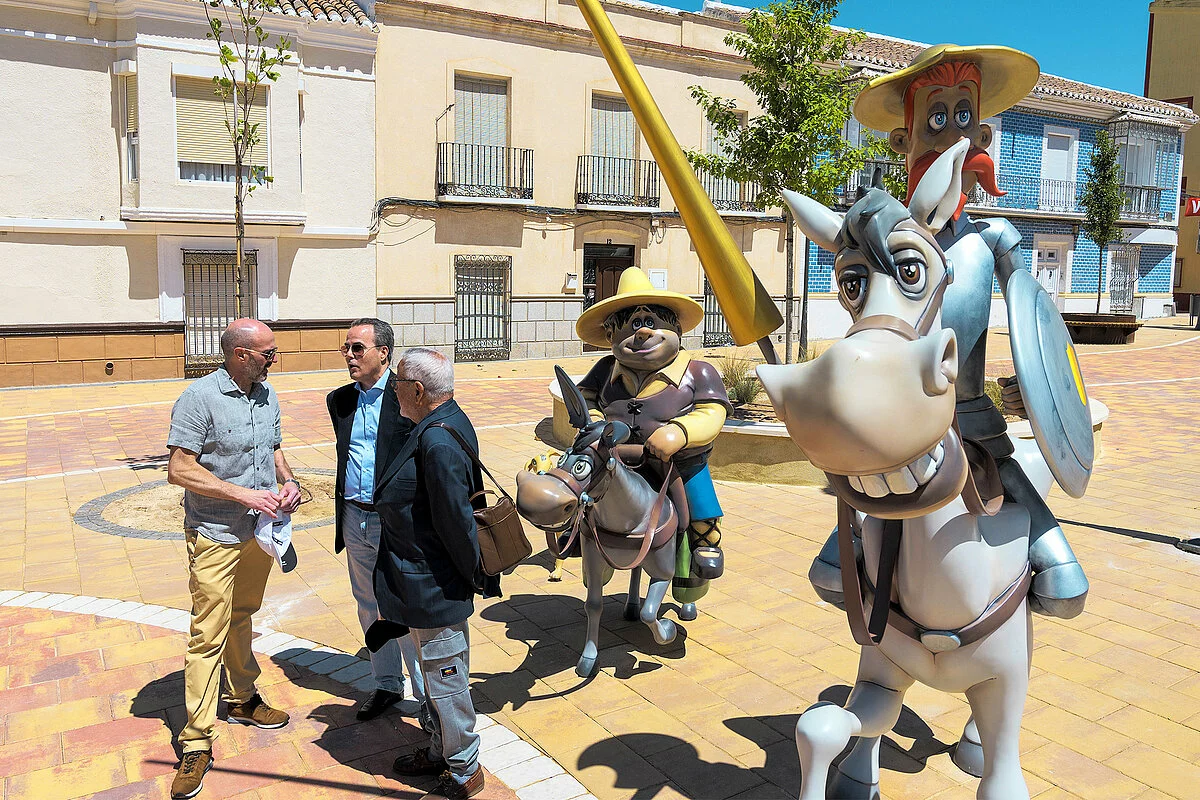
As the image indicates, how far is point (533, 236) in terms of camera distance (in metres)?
19.7

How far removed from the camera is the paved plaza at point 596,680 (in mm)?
3635

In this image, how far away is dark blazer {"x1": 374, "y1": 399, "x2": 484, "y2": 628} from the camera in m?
3.32

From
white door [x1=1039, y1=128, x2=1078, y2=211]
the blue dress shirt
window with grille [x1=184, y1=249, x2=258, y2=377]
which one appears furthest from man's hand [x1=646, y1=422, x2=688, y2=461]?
white door [x1=1039, y1=128, x2=1078, y2=211]

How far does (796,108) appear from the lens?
10.2 m

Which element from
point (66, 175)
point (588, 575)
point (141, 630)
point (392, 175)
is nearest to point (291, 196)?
point (392, 175)

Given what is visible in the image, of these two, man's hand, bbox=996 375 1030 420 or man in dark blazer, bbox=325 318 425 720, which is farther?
man in dark blazer, bbox=325 318 425 720

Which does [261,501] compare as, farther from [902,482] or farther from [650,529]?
[902,482]

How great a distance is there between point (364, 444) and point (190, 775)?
1547mm

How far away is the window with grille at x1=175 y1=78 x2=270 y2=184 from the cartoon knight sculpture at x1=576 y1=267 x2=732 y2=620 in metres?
12.8

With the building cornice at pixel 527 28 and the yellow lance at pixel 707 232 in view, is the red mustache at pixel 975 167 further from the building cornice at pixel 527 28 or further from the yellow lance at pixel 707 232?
the building cornice at pixel 527 28

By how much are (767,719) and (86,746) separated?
9.84 feet

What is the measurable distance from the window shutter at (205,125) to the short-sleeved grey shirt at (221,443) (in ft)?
42.8

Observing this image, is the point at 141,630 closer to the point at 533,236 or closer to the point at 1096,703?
the point at 1096,703

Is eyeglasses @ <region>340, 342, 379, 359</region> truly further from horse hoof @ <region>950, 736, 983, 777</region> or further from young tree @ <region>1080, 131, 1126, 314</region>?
young tree @ <region>1080, 131, 1126, 314</region>
